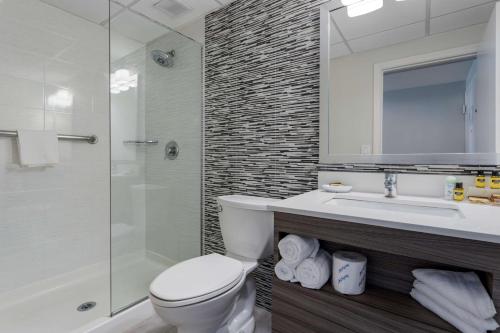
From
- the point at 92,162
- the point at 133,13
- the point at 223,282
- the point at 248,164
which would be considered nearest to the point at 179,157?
the point at 248,164

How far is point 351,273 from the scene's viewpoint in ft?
3.21

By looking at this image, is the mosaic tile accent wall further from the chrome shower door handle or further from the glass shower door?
the chrome shower door handle

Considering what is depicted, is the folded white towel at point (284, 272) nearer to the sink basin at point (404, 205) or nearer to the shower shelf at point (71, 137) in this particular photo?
the sink basin at point (404, 205)

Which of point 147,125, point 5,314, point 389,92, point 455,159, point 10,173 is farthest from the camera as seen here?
point 147,125

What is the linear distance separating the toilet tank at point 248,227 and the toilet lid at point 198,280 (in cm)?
15

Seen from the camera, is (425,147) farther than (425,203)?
Yes

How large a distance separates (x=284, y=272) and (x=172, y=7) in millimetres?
1984

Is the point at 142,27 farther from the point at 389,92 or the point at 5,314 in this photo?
the point at 5,314

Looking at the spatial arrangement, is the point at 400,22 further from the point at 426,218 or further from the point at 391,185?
the point at 426,218

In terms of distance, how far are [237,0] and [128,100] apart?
3.50 ft

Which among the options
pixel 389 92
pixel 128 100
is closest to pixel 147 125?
pixel 128 100

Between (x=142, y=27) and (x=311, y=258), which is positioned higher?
(x=142, y=27)

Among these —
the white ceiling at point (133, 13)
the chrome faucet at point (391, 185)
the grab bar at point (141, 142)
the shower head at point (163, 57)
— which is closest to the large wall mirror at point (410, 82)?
the chrome faucet at point (391, 185)

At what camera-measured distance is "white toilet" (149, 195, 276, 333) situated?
1038 mm
